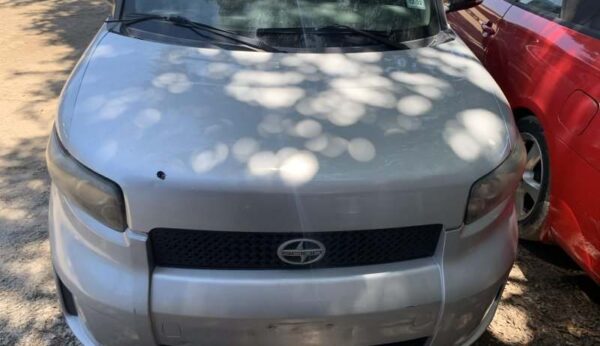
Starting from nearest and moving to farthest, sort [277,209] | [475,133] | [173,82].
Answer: [277,209], [475,133], [173,82]

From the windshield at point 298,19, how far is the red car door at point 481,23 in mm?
1220

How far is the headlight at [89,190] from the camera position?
1.77 metres

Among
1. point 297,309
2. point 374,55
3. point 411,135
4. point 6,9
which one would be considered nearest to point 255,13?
point 374,55

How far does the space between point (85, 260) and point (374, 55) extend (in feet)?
4.81

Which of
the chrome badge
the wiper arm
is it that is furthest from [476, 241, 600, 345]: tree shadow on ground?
the wiper arm

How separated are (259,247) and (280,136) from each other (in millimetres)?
377

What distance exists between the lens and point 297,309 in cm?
180

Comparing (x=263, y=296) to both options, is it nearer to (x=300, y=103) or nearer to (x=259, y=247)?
(x=259, y=247)

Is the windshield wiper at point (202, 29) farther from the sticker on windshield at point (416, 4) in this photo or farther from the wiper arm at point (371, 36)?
the sticker on windshield at point (416, 4)

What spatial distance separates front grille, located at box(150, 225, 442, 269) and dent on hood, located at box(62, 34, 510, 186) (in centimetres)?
21

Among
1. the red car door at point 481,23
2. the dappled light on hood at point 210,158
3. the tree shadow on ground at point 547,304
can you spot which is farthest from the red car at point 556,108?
the dappled light on hood at point 210,158

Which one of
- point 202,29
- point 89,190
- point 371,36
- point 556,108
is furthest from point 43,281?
point 556,108

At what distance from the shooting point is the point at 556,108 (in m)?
2.92

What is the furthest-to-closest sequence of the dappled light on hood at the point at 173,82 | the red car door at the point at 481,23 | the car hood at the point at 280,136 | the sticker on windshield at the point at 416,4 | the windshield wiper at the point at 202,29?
1. the red car door at the point at 481,23
2. the sticker on windshield at the point at 416,4
3. the windshield wiper at the point at 202,29
4. the dappled light on hood at the point at 173,82
5. the car hood at the point at 280,136
